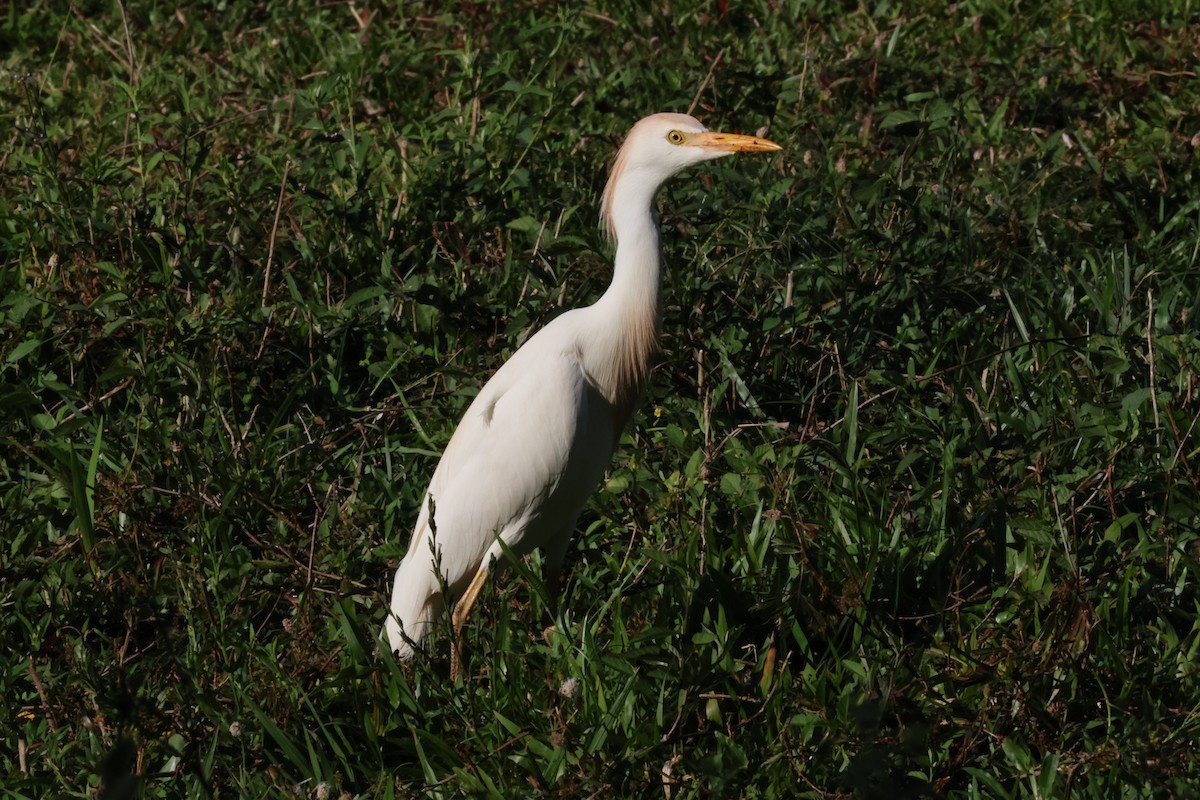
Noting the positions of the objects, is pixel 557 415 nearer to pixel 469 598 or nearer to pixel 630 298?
pixel 630 298

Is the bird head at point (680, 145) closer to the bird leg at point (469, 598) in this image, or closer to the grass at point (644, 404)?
the grass at point (644, 404)

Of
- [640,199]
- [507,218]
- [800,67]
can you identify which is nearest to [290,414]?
[507,218]

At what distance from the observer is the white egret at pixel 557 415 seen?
3.50 metres

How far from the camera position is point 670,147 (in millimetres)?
3477

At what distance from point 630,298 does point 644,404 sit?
665 mm

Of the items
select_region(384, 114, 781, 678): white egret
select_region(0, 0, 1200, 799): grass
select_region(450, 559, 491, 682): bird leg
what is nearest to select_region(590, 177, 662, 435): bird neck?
select_region(384, 114, 781, 678): white egret

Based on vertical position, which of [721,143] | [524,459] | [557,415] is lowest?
[524,459]

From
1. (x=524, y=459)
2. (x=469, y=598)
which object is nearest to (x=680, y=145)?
(x=524, y=459)

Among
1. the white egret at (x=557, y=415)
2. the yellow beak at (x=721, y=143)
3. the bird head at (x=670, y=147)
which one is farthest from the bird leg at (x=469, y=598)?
the yellow beak at (x=721, y=143)

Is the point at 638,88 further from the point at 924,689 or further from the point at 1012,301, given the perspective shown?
the point at 924,689

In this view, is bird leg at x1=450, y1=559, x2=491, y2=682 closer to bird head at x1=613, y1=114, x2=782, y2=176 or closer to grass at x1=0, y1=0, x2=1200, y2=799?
grass at x1=0, y1=0, x2=1200, y2=799

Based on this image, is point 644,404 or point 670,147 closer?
point 670,147

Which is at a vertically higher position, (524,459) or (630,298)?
(630,298)

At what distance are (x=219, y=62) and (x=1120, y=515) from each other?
437 centimetres
